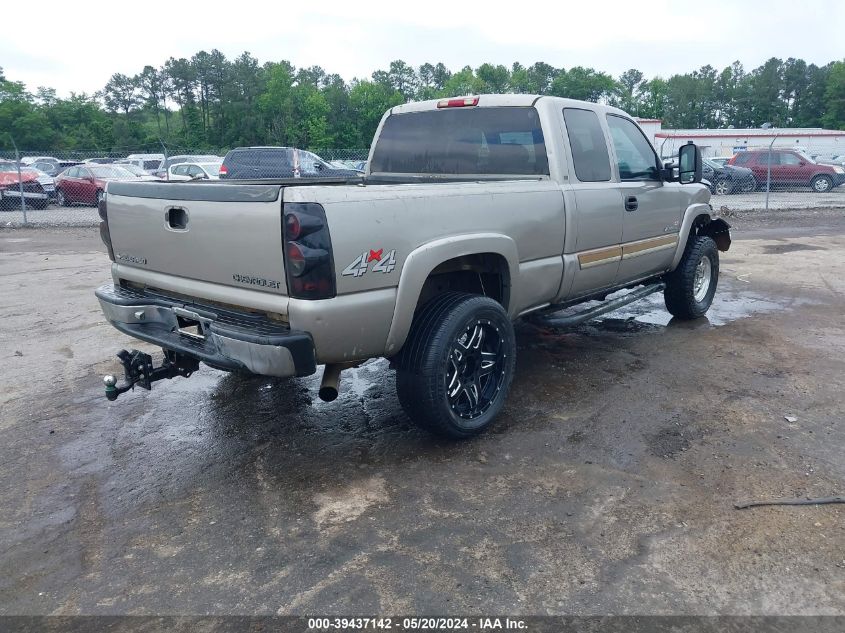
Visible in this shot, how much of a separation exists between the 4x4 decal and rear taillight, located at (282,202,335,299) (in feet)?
0.38

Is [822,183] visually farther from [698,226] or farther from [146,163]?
[146,163]

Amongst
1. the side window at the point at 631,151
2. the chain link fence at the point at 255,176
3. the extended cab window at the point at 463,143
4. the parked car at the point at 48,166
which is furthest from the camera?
the parked car at the point at 48,166

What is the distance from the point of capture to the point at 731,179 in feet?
77.5

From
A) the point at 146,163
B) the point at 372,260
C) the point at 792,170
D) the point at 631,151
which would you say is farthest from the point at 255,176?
the point at 792,170

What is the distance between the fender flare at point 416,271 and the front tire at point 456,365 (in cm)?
16

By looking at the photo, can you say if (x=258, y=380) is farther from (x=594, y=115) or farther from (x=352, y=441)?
(x=594, y=115)

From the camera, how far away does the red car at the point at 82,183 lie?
20248mm

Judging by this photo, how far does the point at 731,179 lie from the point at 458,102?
21.5 meters

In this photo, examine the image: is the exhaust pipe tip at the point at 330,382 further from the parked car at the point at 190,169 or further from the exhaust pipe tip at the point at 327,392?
the parked car at the point at 190,169

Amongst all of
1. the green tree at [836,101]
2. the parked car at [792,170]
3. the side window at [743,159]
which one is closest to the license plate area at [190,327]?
the parked car at [792,170]

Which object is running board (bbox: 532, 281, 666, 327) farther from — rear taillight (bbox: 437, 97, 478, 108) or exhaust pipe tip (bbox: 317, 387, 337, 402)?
exhaust pipe tip (bbox: 317, 387, 337, 402)

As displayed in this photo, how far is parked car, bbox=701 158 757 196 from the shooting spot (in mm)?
23438

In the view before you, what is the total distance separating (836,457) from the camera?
12.3ft

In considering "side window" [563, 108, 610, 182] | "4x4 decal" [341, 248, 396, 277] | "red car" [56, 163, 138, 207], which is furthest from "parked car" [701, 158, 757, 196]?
"4x4 decal" [341, 248, 396, 277]
